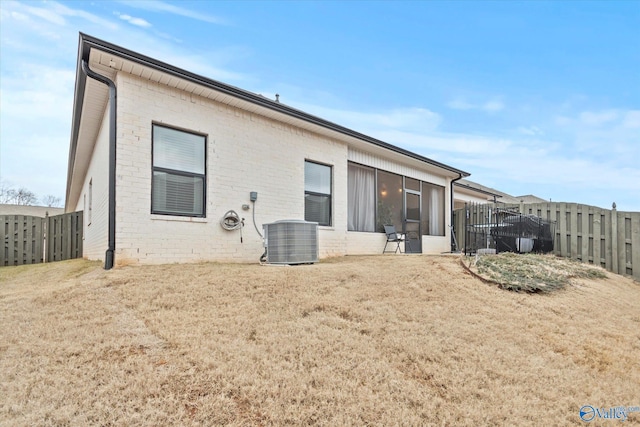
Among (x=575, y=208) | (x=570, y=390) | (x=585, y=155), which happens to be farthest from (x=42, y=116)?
(x=585, y=155)

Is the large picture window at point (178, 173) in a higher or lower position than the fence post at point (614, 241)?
higher

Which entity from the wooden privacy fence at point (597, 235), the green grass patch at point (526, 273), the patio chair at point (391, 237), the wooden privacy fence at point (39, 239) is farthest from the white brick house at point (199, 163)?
the green grass patch at point (526, 273)

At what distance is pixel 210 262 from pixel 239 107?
115 inches

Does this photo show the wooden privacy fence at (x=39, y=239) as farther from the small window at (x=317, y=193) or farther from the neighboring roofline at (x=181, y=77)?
the small window at (x=317, y=193)

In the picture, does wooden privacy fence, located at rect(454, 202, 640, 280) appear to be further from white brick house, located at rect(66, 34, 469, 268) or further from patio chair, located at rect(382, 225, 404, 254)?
white brick house, located at rect(66, 34, 469, 268)

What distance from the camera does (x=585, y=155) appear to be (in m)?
13.5

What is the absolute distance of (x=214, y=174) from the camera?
6.16 metres

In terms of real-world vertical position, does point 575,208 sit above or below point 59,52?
below

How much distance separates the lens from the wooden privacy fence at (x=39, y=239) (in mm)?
10555

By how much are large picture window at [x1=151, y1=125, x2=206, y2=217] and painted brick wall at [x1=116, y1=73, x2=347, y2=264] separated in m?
0.13

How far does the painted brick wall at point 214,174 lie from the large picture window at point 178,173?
135mm

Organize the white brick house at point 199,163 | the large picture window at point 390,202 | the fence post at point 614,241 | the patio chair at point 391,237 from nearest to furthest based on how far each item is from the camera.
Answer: the white brick house at point 199,163, the fence post at point 614,241, the large picture window at point 390,202, the patio chair at point 391,237

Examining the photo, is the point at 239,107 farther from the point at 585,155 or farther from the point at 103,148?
the point at 585,155

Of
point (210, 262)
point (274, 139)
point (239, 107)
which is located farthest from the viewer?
point (274, 139)
